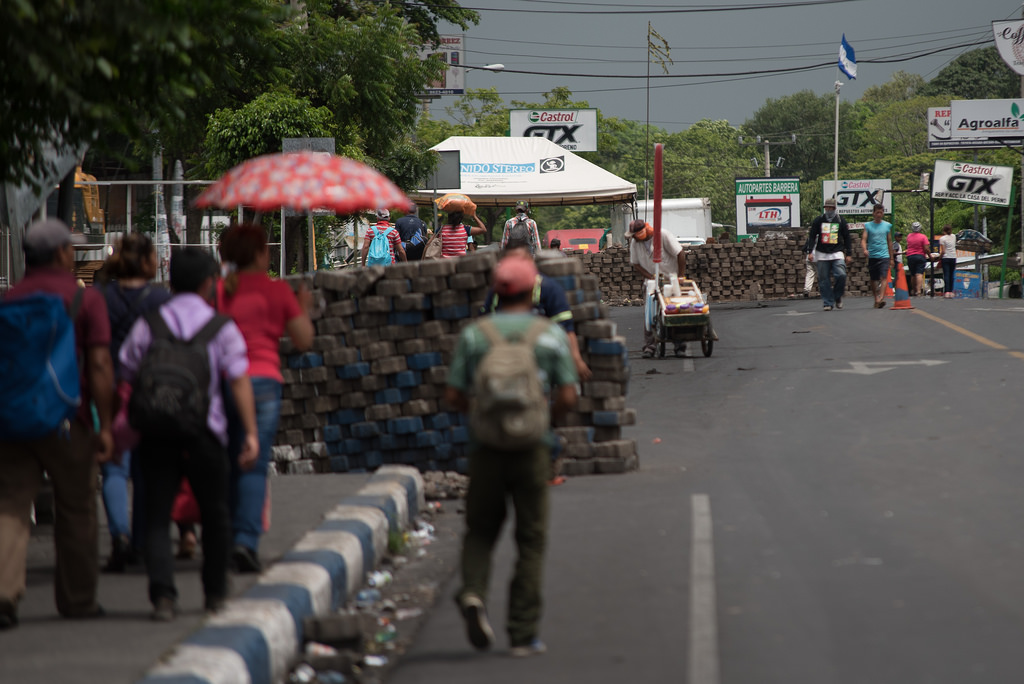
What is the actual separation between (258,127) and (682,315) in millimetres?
9245

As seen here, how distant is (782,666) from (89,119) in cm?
458

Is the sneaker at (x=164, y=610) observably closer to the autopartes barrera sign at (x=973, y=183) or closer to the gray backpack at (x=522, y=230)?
the gray backpack at (x=522, y=230)

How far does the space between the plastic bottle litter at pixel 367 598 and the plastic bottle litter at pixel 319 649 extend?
1.01 meters

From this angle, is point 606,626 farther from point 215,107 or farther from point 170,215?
point 215,107

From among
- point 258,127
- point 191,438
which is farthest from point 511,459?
point 258,127

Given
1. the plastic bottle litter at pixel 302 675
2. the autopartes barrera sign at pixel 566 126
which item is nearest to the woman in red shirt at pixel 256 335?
the plastic bottle litter at pixel 302 675

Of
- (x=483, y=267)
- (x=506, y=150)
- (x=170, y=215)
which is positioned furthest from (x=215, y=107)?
(x=483, y=267)

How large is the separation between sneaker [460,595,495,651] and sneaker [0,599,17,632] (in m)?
2.05

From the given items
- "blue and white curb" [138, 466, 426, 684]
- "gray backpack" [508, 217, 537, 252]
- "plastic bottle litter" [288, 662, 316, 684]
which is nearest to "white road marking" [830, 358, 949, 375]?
"blue and white curb" [138, 466, 426, 684]

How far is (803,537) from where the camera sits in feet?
23.8

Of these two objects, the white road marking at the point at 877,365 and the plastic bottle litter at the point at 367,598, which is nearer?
the plastic bottle litter at the point at 367,598

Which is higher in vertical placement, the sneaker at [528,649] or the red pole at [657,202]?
the red pole at [657,202]

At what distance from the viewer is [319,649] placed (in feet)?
18.4

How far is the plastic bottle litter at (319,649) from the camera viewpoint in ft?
18.3
